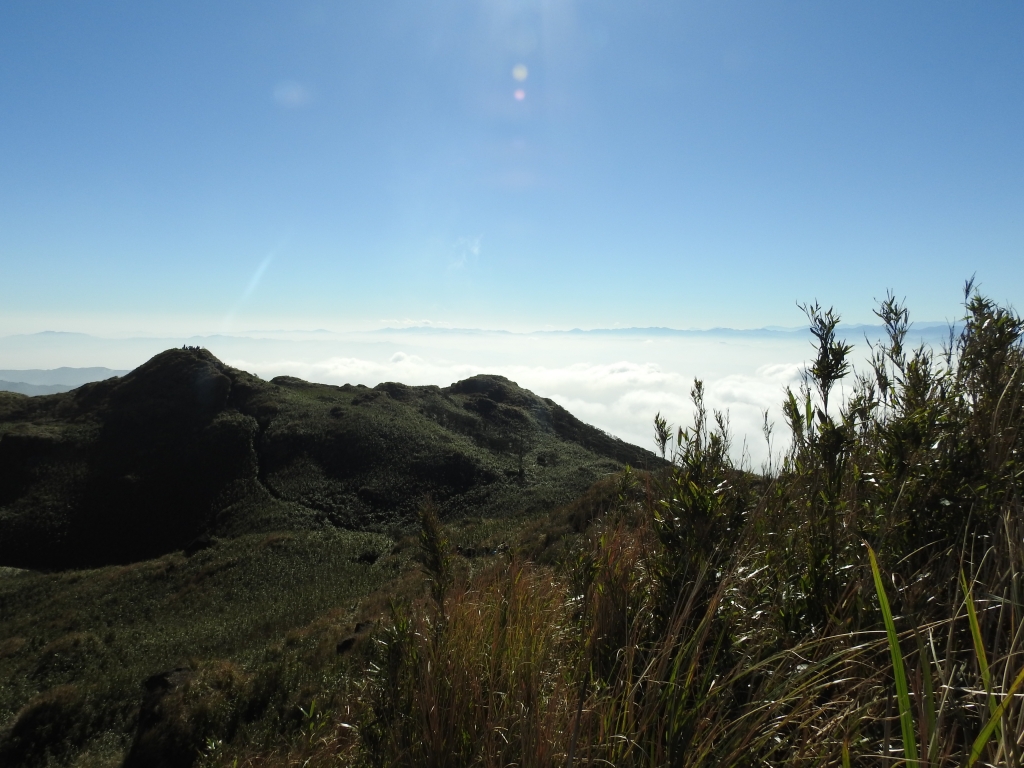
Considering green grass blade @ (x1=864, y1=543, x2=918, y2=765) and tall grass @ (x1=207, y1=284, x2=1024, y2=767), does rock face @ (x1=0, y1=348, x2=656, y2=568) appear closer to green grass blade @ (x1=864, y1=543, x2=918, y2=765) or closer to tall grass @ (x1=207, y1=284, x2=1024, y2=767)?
tall grass @ (x1=207, y1=284, x2=1024, y2=767)

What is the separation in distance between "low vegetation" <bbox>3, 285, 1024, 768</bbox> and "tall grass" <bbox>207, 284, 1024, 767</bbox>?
0.01 m

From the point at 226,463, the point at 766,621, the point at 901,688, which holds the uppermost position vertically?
the point at 901,688

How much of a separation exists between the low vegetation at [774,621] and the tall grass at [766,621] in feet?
0.04

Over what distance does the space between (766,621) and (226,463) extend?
4391 centimetres

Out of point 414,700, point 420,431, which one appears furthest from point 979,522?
point 420,431

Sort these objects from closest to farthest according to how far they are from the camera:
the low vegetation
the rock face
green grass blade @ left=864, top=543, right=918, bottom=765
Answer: green grass blade @ left=864, top=543, right=918, bottom=765 < the low vegetation < the rock face

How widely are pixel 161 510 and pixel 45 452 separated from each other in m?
11.2

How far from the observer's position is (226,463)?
3975 centimetres

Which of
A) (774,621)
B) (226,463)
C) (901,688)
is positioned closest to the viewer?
(901,688)

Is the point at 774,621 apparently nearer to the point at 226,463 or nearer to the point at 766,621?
the point at 766,621

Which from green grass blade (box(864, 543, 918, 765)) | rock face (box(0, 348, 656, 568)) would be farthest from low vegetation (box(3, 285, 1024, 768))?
rock face (box(0, 348, 656, 568))

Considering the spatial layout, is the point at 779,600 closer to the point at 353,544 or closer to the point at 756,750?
the point at 756,750

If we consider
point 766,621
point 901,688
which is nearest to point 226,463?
point 766,621

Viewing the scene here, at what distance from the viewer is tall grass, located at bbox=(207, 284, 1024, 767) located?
1665 millimetres
